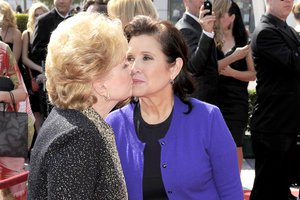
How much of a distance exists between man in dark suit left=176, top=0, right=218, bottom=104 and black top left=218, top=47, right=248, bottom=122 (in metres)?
0.46

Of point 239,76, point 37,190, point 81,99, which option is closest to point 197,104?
point 81,99

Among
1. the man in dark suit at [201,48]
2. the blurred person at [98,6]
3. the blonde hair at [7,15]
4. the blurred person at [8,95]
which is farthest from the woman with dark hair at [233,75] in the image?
the blonde hair at [7,15]

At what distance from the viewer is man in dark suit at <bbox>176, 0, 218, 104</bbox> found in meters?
4.29

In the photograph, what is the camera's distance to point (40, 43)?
22.4 ft

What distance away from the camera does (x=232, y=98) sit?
529 centimetres

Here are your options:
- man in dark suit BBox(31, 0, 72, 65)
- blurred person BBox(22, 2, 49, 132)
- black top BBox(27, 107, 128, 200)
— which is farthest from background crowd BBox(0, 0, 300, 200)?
blurred person BBox(22, 2, 49, 132)

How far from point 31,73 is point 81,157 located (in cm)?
594

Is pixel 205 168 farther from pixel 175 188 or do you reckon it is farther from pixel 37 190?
pixel 37 190

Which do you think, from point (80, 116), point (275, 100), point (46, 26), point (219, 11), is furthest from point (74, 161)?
point (46, 26)

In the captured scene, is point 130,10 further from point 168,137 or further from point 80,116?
point 80,116

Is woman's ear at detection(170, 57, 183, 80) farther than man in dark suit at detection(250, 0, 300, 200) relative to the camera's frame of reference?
No

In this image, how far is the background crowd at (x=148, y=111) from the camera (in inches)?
74.1

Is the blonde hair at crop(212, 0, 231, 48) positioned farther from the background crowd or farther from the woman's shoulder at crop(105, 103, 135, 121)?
the woman's shoulder at crop(105, 103, 135, 121)

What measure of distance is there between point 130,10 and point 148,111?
3.80 feet
